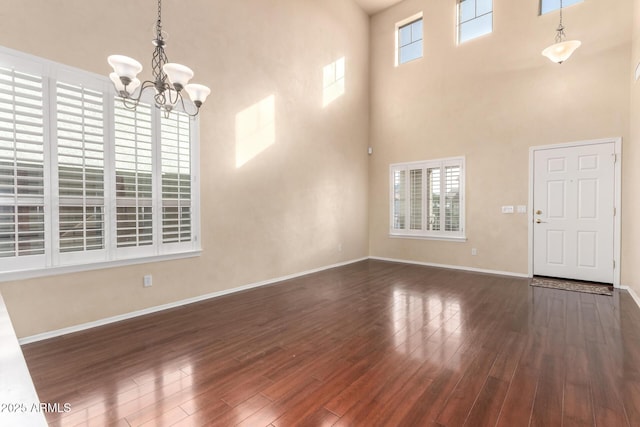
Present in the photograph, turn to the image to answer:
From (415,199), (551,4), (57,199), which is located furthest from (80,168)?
(551,4)

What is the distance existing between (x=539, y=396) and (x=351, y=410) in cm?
126

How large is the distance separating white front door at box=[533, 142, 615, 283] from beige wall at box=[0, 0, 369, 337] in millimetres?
3352

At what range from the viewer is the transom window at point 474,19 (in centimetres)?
557

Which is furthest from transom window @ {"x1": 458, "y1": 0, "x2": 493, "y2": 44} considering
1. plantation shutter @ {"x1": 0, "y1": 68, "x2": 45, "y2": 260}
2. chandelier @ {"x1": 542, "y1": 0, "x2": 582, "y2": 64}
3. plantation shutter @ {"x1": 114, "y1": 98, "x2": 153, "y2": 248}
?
plantation shutter @ {"x1": 0, "y1": 68, "x2": 45, "y2": 260}

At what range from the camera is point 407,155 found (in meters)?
6.54

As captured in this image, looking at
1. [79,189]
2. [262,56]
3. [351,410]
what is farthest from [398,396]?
[262,56]

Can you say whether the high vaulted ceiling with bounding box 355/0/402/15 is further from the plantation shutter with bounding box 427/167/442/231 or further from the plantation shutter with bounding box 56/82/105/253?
the plantation shutter with bounding box 56/82/105/253

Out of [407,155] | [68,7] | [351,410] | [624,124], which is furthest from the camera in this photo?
[407,155]

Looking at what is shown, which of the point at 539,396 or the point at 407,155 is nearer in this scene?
the point at 539,396

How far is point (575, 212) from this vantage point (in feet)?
15.6

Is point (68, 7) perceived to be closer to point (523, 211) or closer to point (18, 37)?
point (18, 37)

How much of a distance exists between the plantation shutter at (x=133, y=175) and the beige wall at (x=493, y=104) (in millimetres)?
4868

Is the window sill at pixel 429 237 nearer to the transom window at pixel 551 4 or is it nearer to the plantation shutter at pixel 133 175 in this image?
the transom window at pixel 551 4

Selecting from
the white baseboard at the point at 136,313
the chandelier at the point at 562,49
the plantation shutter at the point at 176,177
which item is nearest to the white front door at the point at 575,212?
the chandelier at the point at 562,49
